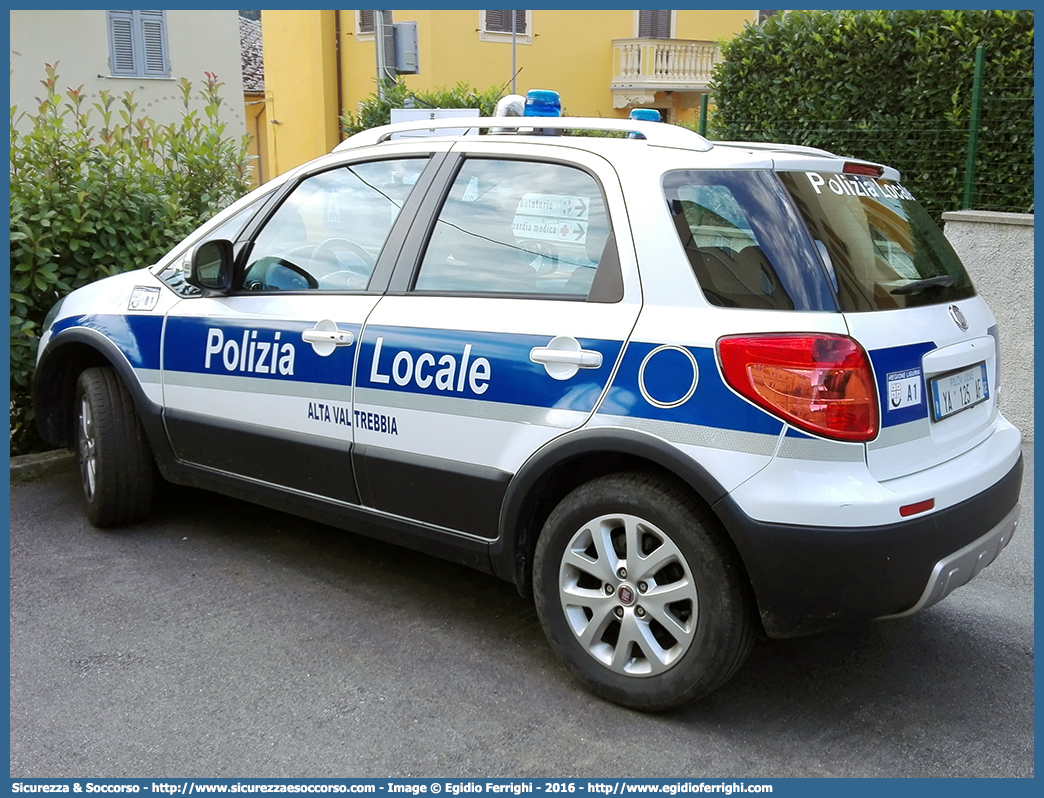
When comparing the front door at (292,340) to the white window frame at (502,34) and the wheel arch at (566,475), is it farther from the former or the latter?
the white window frame at (502,34)

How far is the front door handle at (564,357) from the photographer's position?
10.1 feet

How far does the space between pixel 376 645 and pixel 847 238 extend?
2.08 m

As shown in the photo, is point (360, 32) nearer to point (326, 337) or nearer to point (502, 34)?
point (502, 34)

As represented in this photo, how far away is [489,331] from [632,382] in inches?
22.0

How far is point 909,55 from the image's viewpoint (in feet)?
24.0

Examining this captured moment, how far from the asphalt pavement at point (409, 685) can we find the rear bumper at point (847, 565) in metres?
0.44

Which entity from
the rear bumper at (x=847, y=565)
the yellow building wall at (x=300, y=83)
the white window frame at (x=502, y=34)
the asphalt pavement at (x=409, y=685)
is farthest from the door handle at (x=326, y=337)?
the white window frame at (x=502, y=34)

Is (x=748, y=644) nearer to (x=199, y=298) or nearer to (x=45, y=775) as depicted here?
(x=45, y=775)

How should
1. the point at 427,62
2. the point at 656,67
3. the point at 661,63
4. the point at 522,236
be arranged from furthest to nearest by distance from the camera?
the point at 661,63 < the point at 656,67 < the point at 427,62 < the point at 522,236

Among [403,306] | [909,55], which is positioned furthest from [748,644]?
[909,55]

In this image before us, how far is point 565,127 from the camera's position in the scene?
3.47m

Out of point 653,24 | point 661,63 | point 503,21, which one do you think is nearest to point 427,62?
point 503,21

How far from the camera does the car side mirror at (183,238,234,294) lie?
408cm

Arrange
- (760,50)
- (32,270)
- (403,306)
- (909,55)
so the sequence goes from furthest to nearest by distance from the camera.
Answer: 1. (760,50)
2. (909,55)
3. (32,270)
4. (403,306)
